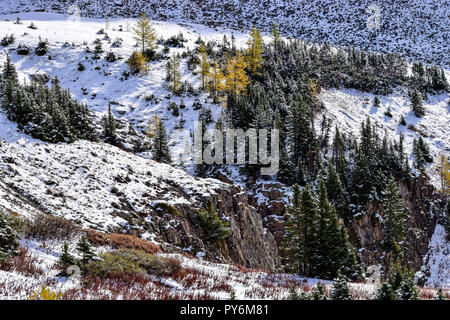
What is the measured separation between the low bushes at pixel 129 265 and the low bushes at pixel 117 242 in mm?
1793

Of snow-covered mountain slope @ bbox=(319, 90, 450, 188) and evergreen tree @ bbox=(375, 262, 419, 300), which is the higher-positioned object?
evergreen tree @ bbox=(375, 262, 419, 300)

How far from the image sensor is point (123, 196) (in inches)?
958

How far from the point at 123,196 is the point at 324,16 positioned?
503 feet

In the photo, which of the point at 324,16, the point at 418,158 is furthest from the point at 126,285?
the point at 324,16

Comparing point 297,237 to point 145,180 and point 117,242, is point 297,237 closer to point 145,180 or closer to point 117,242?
point 145,180

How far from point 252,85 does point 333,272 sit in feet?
159

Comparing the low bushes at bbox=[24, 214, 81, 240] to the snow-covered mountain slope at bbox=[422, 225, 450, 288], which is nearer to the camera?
the low bushes at bbox=[24, 214, 81, 240]

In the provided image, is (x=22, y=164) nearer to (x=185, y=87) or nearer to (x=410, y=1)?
(x=185, y=87)

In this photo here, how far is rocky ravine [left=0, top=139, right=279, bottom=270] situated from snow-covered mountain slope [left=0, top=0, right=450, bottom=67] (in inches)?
4183

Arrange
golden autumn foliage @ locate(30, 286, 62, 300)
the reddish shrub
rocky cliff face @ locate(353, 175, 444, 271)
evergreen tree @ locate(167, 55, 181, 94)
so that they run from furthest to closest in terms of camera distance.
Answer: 1. evergreen tree @ locate(167, 55, 181, 94)
2. rocky cliff face @ locate(353, 175, 444, 271)
3. the reddish shrub
4. golden autumn foliage @ locate(30, 286, 62, 300)

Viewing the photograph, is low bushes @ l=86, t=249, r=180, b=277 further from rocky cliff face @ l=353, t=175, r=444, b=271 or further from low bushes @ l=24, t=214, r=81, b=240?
rocky cliff face @ l=353, t=175, r=444, b=271

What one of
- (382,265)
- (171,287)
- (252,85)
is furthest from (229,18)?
(171,287)

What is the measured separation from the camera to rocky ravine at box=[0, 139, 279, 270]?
19.6 m

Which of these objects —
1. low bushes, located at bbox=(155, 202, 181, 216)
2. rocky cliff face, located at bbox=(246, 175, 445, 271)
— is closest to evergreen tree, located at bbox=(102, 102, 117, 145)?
rocky cliff face, located at bbox=(246, 175, 445, 271)
